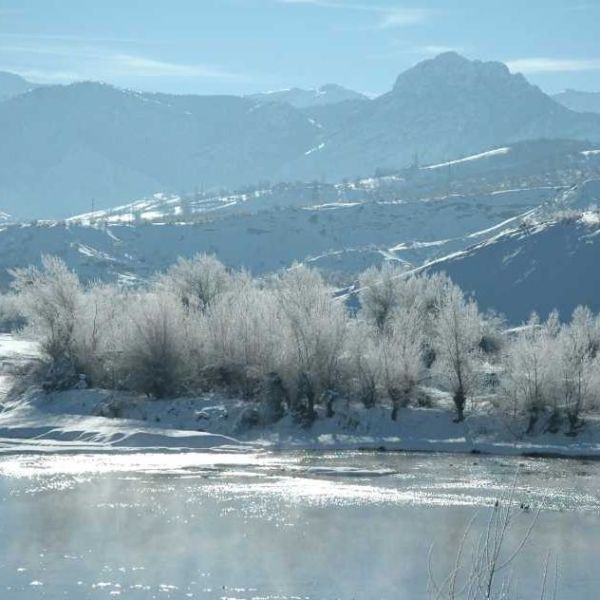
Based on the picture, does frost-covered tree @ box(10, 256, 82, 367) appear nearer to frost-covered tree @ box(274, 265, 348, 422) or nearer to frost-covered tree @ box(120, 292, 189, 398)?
frost-covered tree @ box(120, 292, 189, 398)

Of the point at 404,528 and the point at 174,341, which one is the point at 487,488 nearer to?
the point at 404,528

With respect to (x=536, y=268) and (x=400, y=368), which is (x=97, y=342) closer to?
(x=400, y=368)

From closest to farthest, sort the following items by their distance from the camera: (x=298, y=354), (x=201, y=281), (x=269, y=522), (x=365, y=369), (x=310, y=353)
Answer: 1. (x=269, y=522)
2. (x=365, y=369)
3. (x=310, y=353)
4. (x=298, y=354)
5. (x=201, y=281)

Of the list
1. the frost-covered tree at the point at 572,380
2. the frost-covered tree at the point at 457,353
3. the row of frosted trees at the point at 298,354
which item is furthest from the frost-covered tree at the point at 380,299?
the frost-covered tree at the point at 572,380

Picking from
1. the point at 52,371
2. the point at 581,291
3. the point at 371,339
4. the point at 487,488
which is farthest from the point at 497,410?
the point at 581,291

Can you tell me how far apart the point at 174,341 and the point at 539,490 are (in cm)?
2884

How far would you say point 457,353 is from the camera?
209ft

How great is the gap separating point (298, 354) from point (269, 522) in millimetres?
25216

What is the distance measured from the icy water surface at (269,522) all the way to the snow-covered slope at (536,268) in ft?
169

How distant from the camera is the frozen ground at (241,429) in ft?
194

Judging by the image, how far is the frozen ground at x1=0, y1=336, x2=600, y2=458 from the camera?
59.1m

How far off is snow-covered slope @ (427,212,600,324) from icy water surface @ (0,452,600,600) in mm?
51575

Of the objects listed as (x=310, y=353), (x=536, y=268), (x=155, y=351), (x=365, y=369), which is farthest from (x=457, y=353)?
(x=536, y=268)

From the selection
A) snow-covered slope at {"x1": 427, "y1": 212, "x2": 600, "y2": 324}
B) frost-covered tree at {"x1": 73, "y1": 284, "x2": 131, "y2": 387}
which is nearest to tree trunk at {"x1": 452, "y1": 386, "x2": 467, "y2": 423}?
frost-covered tree at {"x1": 73, "y1": 284, "x2": 131, "y2": 387}
